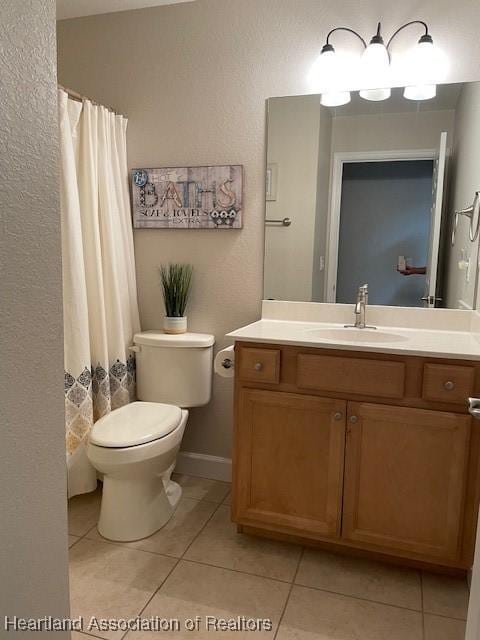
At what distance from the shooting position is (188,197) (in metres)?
2.40

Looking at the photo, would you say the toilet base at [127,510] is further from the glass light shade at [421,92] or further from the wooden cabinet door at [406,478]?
the glass light shade at [421,92]

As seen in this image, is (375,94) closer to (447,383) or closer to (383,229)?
(383,229)

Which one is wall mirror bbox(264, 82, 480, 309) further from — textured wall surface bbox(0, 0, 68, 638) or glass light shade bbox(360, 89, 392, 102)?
textured wall surface bbox(0, 0, 68, 638)

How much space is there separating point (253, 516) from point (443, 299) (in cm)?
125

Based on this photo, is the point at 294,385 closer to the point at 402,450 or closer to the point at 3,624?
the point at 402,450

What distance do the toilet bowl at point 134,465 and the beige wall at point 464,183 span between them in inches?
53.6

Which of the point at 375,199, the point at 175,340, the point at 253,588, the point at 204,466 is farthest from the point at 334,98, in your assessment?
the point at 253,588

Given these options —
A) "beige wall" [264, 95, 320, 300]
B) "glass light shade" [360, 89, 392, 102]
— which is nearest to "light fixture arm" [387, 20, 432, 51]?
"glass light shade" [360, 89, 392, 102]

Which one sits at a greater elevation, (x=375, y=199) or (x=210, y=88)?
(x=210, y=88)

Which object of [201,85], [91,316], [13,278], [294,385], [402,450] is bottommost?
[402,450]

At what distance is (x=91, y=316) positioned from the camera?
2.23 metres

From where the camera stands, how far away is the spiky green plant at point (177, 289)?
7.86ft

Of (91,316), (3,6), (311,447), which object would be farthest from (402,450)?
(3,6)

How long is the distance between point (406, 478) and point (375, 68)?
1665mm
